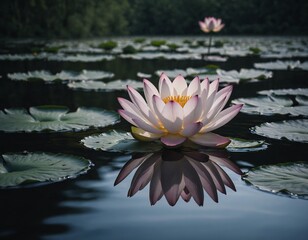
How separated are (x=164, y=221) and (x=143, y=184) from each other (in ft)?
0.62

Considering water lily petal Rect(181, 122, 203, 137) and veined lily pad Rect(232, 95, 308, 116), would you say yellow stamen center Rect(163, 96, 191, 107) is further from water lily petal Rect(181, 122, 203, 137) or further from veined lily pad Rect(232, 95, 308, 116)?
veined lily pad Rect(232, 95, 308, 116)

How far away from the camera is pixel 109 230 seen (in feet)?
2.11

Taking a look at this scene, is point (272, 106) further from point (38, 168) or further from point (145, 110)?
point (38, 168)

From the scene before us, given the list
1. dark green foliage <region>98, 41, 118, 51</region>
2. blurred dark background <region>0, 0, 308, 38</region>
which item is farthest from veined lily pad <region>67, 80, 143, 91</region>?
blurred dark background <region>0, 0, 308, 38</region>

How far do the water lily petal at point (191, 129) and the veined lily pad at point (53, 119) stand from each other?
403 mm

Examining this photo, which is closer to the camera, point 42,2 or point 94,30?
point 42,2

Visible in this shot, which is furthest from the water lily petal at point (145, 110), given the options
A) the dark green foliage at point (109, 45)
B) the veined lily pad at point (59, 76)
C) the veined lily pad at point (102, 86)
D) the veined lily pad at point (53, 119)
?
the dark green foliage at point (109, 45)

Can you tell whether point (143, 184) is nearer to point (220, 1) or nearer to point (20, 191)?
point (20, 191)

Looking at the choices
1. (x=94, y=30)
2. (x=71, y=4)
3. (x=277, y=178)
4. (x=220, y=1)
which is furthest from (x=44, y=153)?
(x=220, y=1)

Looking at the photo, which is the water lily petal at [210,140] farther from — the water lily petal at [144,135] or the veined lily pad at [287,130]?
the veined lily pad at [287,130]

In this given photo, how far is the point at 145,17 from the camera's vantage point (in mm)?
21250

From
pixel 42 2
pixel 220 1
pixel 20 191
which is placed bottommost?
pixel 20 191

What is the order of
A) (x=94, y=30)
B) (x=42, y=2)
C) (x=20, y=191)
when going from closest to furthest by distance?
(x=20, y=191) < (x=42, y=2) < (x=94, y=30)

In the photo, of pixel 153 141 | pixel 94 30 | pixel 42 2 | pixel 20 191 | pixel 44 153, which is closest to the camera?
pixel 20 191
